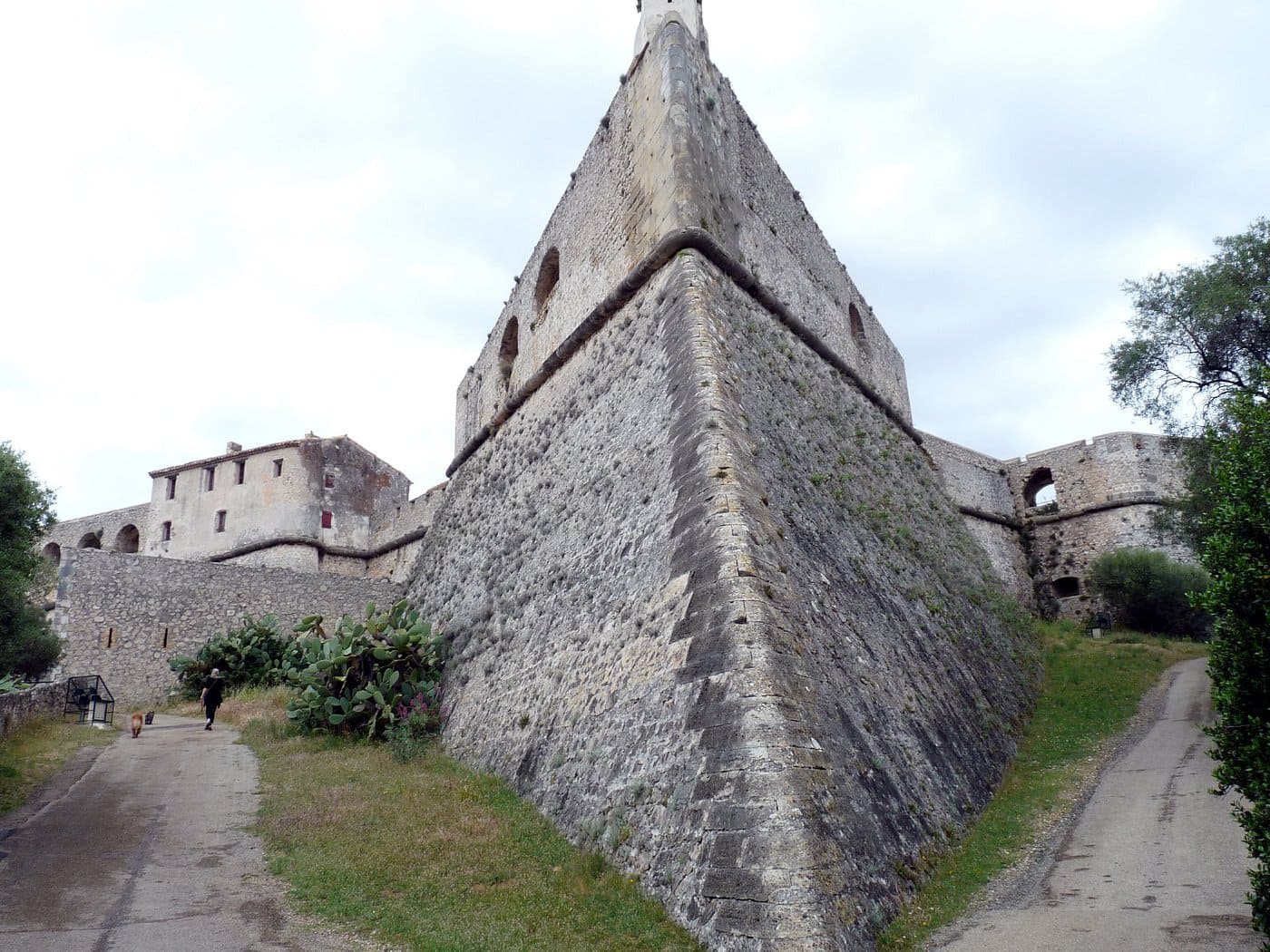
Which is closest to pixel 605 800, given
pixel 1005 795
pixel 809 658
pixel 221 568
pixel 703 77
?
pixel 809 658

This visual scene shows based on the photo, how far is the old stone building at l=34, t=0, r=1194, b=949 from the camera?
18.4ft

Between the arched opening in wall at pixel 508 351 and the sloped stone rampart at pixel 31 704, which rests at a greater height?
the arched opening in wall at pixel 508 351

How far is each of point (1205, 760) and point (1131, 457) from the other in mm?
17453

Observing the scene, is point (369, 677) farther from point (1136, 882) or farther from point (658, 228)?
point (1136, 882)

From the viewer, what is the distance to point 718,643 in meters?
6.17

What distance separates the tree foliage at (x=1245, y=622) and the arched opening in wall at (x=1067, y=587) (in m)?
21.1

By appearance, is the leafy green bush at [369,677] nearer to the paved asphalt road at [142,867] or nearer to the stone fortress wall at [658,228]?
the paved asphalt road at [142,867]

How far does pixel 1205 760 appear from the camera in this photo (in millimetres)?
10031

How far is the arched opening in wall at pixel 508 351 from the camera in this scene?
16812mm

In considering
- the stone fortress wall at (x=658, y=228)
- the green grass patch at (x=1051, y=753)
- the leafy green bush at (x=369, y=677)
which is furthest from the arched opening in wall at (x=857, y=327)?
the leafy green bush at (x=369, y=677)

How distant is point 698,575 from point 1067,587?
22.7 metres

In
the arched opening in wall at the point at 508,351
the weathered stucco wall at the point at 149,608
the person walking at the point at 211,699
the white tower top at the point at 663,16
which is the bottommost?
the person walking at the point at 211,699

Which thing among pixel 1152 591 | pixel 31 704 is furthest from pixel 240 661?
pixel 1152 591

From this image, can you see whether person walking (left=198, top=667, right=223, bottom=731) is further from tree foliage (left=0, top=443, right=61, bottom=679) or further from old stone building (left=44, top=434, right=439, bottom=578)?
old stone building (left=44, top=434, right=439, bottom=578)
